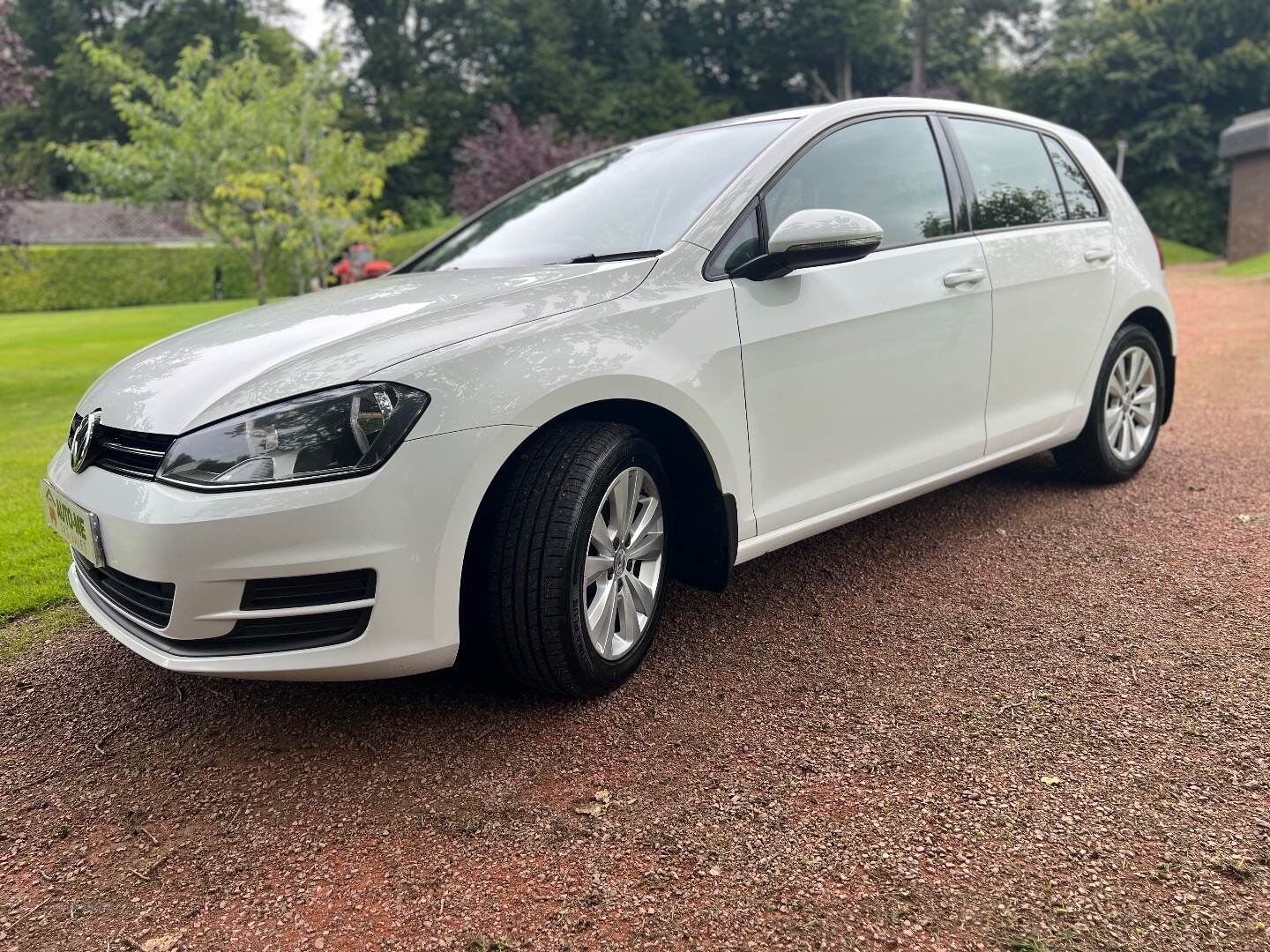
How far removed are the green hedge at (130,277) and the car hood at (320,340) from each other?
94.3ft

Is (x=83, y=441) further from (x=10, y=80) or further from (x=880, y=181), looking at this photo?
(x=10, y=80)

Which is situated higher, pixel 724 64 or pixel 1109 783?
pixel 724 64

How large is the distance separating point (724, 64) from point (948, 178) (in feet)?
175

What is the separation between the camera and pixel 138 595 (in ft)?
7.87

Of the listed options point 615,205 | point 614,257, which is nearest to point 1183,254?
point 615,205

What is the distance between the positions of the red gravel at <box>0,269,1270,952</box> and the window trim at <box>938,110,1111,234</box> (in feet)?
4.60

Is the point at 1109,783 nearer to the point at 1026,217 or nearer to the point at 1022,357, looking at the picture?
the point at 1022,357

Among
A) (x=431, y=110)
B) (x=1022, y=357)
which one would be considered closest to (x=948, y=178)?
(x=1022, y=357)

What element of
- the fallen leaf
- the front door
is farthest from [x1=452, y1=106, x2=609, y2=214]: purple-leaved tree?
the fallen leaf

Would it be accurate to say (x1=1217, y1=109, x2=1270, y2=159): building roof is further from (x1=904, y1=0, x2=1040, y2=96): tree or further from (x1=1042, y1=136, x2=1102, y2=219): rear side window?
(x1=904, y1=0, x2=1040, y2=96): tree

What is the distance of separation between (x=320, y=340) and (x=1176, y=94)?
3633 centimetres

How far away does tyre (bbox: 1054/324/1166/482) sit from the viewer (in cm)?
439

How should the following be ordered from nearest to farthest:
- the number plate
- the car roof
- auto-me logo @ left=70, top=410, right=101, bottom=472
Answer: the number plate < auto-me logo @ left=70, top=410, right=101, bottom=472 < the car roof

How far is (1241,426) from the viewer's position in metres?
5.89
